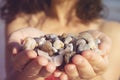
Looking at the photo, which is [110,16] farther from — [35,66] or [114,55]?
[35,66]

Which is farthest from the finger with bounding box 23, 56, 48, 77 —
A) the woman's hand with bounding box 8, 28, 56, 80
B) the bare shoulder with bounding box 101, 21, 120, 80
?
the bare shoulder with bounding box 101, 21, 120, 80

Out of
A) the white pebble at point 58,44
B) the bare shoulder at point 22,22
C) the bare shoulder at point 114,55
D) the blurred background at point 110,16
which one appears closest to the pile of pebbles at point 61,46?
the white pebble at point 58,44

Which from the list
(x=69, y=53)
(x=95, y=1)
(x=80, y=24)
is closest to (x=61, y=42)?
(x=69, y=53)

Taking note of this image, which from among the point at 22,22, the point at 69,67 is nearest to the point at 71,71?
the point at 69,67

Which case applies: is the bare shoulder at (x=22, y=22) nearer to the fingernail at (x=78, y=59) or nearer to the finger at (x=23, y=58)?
the finger at (x=23, y=58)

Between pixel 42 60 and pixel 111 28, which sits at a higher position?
pixel 111 28
